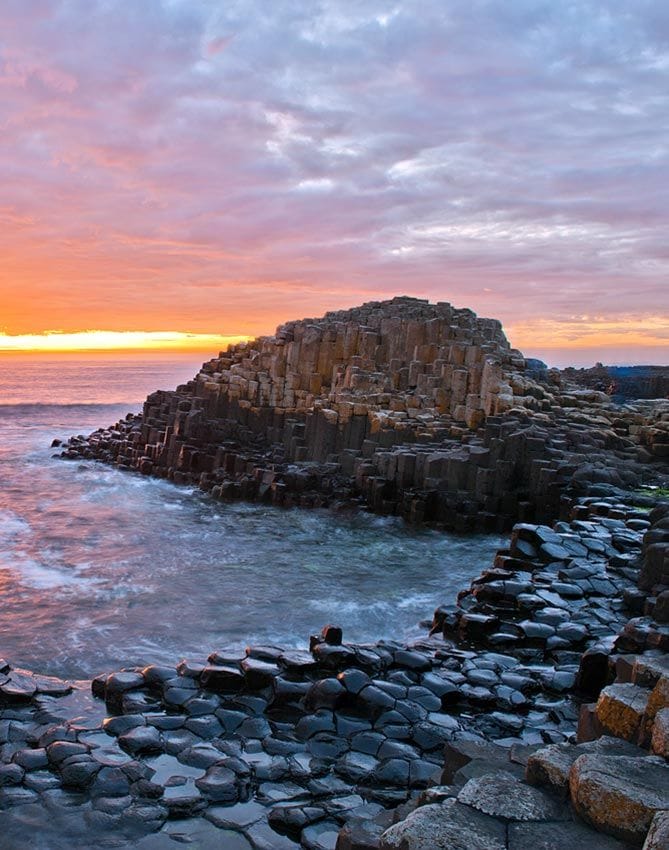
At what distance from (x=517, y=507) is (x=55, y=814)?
13.4 meters

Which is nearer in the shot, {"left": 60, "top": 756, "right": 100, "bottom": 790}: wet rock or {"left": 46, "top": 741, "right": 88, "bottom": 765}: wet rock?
{"left": 60, "top": 756, "right": 100, "bottom": 790}: wet rock

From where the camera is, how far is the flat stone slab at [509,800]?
12.3ft

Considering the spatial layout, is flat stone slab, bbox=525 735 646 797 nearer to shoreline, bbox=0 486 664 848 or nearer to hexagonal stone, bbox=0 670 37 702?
shoreline, bbox=0 486 664 848

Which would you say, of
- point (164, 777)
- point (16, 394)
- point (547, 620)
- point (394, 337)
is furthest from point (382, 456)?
point (16, 394)

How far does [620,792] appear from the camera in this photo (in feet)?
11.6

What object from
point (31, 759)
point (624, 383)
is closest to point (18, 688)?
point (31, 759)

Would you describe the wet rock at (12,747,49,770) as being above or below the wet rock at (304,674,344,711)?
below

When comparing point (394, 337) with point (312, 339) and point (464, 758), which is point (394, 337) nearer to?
point (312, 339)

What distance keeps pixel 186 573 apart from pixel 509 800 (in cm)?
1039

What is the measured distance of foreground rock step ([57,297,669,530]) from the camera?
17.6 meters

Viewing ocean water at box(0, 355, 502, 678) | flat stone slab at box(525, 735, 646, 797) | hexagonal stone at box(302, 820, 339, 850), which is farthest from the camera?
ocean water at box(0, 355, 502, 678)

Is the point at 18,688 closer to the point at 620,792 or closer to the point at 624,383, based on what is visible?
the point at 620,792

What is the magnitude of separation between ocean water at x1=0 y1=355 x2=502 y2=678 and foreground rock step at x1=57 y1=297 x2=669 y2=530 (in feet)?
3.63

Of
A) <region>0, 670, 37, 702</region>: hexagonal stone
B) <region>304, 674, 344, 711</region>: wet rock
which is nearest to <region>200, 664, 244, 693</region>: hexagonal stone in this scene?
<region>304, 674, 344, 711</region>: wet rock
